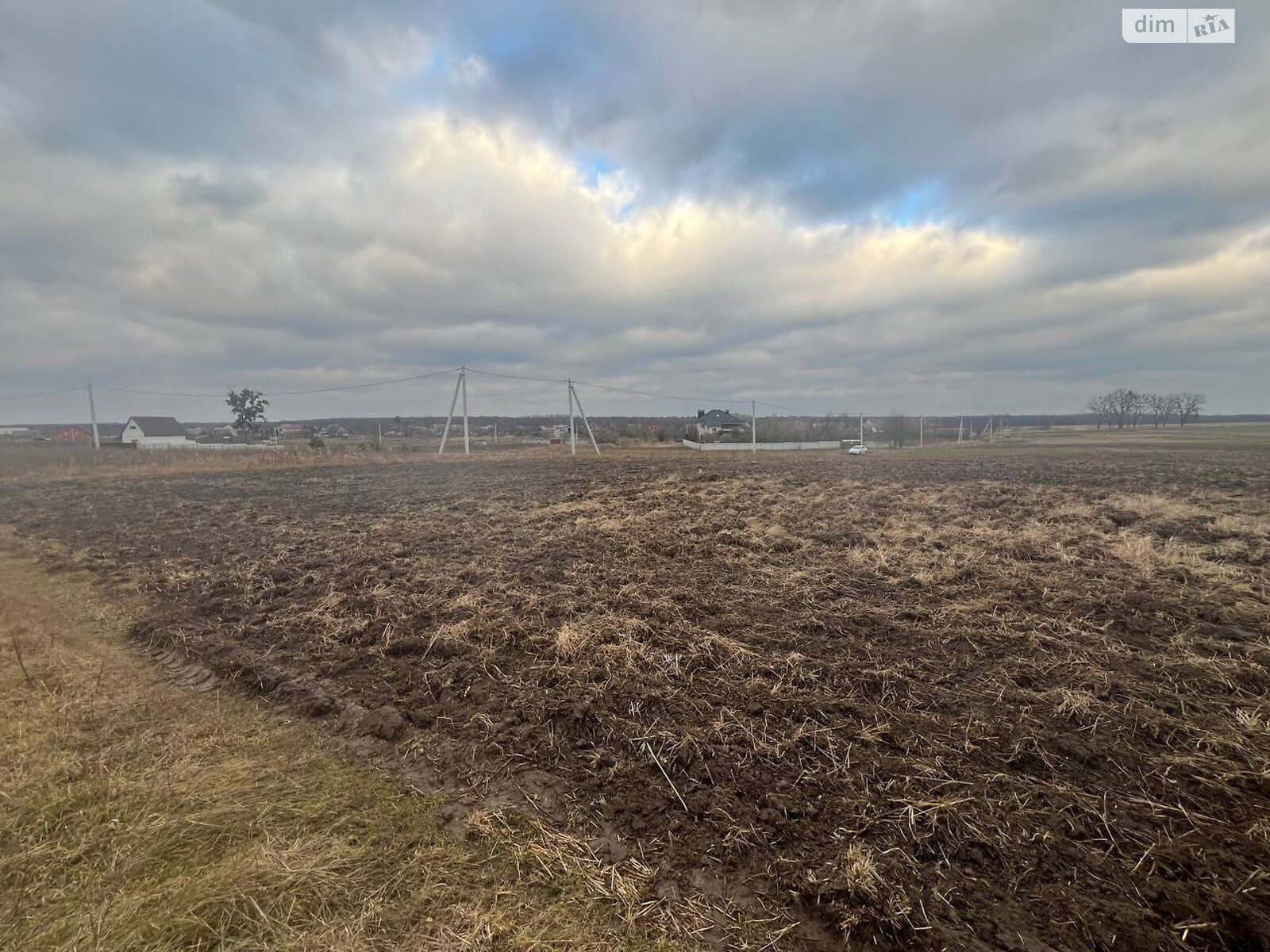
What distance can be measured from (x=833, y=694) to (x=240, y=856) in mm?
3329

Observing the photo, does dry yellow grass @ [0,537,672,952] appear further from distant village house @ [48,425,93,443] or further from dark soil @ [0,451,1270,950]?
distant village house @ [48,425,93,443]

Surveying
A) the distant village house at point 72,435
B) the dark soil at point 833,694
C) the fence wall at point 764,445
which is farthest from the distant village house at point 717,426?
the distant village house at point 72,435

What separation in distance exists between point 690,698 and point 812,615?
1.95 metres

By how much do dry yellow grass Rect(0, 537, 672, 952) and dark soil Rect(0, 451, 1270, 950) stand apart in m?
0.30

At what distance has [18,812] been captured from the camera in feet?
8.77

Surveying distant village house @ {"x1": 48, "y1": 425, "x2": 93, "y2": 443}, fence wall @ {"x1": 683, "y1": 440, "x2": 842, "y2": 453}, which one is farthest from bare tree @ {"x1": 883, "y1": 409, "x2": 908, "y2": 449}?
distant village house @ {"x1": 48, "y1": 425, "x2": 93, "y2": 443}

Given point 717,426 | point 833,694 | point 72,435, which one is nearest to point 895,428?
point 717,426

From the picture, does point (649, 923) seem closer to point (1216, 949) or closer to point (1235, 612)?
point (1216, 949)

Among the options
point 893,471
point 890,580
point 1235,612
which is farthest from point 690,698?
point 893,471

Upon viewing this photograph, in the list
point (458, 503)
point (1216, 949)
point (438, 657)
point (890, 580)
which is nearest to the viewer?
point (1216, 949)

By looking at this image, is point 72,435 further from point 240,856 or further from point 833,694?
point 833,694

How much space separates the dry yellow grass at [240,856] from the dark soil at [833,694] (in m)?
0.30

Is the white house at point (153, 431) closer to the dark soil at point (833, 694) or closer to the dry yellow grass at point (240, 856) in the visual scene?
the dark soil at point (833, 694)

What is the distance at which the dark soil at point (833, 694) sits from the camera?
2.22 m
